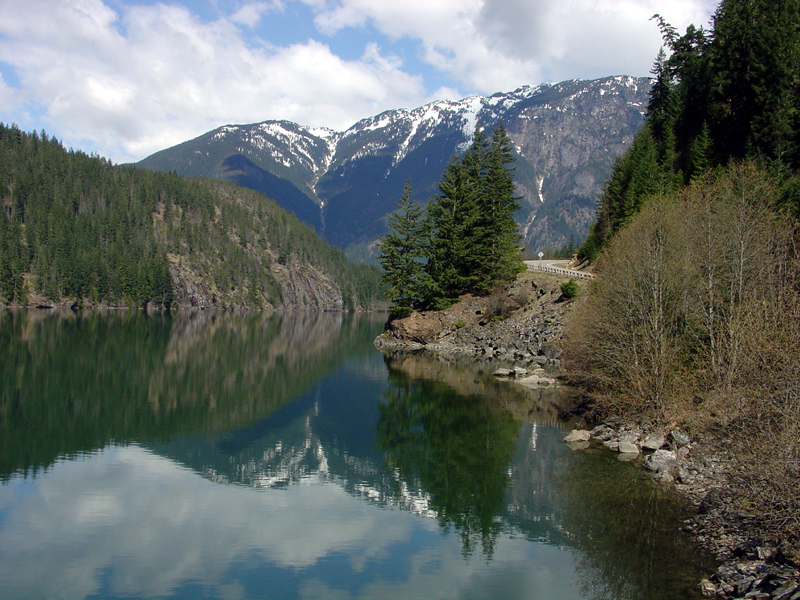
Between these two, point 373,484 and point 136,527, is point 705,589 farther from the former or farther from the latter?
point 136,527

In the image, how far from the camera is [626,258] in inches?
1358

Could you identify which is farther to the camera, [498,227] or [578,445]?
[498,227]

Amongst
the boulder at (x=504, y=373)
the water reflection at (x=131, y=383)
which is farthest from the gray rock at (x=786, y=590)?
the boulder at (x=504, y=373)

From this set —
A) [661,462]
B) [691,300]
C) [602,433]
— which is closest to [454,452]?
[602,433]

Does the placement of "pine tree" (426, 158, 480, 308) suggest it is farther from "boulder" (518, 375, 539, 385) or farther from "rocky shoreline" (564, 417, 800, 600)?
"rocky shoreline" (564, 417, 800, 600)

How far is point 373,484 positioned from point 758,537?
14.8 metres

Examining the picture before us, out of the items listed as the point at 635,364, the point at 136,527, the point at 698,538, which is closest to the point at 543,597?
the point at 698,538

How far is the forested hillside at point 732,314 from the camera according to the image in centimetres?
1662

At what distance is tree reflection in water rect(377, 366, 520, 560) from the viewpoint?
2264 cm

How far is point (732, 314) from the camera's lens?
27312 millimetres

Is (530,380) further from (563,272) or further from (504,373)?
(563,272)

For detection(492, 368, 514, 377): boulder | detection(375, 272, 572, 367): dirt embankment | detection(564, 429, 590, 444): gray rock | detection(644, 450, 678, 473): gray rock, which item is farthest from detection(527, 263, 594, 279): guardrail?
detection(644, 450, 678, 473): gray rock

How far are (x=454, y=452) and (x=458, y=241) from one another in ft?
162

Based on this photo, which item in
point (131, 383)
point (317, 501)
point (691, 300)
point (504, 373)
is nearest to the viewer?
point (317, 501)
